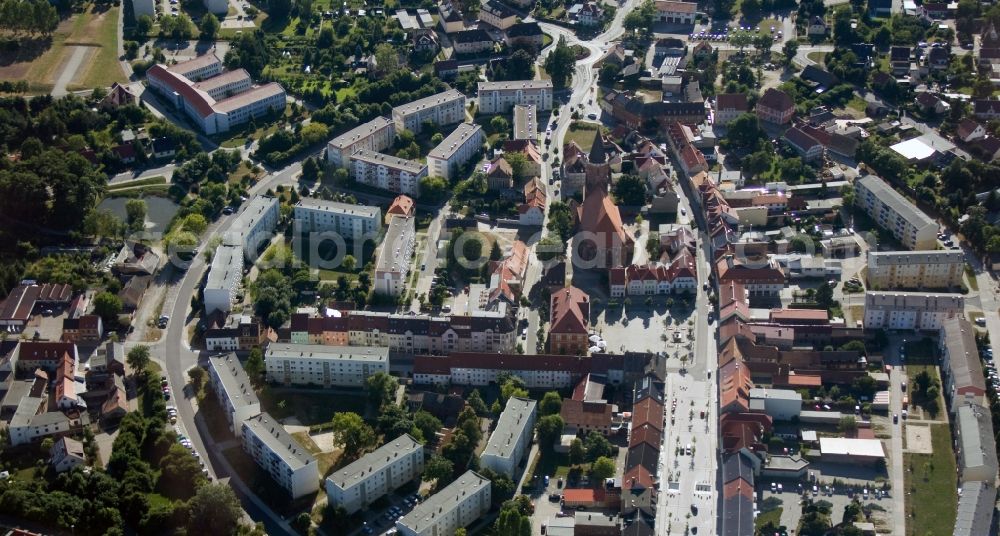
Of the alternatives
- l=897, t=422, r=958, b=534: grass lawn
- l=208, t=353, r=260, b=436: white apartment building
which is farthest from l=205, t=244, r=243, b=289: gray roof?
l=897, t=422, r=958, b=534: grass lawn

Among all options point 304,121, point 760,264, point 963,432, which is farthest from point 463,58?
point 963,432

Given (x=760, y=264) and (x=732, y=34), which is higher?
(x=732, y=34)

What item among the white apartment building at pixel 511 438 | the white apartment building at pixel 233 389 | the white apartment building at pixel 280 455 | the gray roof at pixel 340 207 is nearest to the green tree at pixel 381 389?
the white apartment building at pixel 280 455

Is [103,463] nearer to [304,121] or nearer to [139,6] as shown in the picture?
[304,121]

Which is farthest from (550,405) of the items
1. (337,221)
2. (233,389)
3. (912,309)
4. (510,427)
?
(337,221)

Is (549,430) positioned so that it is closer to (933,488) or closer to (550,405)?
(550,405)

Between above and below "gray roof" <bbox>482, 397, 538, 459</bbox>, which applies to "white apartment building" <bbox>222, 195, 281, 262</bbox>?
above

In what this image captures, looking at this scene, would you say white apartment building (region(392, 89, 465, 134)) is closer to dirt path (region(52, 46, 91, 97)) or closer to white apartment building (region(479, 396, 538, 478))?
dirt path (region(52, 46, 91, 97))
